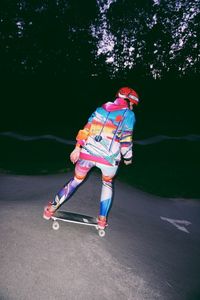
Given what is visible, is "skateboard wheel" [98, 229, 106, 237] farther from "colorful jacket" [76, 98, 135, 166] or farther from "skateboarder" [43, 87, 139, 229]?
"colorful jacket" [76, 98, 135, 166]

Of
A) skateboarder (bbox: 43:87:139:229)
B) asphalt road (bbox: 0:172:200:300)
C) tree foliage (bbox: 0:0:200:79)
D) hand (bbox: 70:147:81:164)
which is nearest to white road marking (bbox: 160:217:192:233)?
asphalt road (bbox: 0:172:200:300)

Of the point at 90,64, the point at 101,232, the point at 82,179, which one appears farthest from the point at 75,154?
the point at 90,64

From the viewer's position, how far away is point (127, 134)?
3785mm

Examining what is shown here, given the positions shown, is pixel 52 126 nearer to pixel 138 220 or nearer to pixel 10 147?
pixel 10 147

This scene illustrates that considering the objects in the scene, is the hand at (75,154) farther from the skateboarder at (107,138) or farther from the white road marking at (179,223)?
the white road marking at (179,223)

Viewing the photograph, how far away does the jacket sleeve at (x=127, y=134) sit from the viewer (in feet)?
12.3

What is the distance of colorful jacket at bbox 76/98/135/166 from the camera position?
3.76 meters

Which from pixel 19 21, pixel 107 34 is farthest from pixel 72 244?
pixel 107 34

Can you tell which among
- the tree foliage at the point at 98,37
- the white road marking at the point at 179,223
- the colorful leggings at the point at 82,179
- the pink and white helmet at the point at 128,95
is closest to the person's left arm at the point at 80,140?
the colorful leggings at the point at 82,179

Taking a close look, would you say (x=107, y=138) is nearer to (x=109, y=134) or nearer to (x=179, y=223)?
(x=109, y=134)

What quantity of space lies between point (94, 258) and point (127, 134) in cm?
183

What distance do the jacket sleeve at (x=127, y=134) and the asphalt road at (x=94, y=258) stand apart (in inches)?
58.4

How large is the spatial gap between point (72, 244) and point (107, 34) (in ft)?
121

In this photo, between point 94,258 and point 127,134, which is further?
point 127,134
